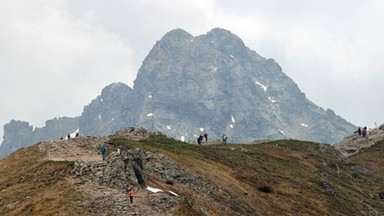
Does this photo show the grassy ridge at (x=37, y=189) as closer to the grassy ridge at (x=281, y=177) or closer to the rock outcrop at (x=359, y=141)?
the grassy ridge at (x=281, y=177)

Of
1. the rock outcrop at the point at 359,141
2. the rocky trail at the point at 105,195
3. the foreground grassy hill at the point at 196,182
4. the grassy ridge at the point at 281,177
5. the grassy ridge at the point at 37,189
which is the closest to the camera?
the rocky trail at the point at 105,195

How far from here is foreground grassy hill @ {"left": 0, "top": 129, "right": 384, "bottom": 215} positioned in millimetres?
46406

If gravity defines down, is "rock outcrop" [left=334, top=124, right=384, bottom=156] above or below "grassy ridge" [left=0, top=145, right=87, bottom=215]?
above

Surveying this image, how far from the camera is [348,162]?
363ft

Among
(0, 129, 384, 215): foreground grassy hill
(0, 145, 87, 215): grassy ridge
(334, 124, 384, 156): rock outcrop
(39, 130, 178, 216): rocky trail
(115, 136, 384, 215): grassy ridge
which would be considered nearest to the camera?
(39, 130, 178, 216): rocky trail

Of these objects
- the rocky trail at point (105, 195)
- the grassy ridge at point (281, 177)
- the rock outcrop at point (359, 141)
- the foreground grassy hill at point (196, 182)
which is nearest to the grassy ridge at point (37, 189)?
the foreground grassy hill at point (196, 182)

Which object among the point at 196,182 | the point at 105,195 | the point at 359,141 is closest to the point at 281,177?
the point at 196,182

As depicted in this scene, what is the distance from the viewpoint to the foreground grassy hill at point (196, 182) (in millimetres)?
46406

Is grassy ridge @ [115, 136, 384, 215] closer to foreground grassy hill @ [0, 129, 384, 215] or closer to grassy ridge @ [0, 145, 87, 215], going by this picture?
foreground grassy hill @ [0, 129, 384, 215]

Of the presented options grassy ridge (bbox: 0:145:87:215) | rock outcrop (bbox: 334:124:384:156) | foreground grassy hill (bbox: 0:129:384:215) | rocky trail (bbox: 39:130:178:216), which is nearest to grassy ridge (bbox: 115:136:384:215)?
foreground grassy hill (bbox: 0:129:384:215)

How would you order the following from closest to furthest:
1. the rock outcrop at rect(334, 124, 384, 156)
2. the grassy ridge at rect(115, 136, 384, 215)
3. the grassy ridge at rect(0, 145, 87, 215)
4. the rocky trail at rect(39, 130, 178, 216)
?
the rocky trail at rect(39, 130, 178, 216)
the grassy ridge at rect(0, 145, 87, 215)
the grassy ridge at rect(115, 136, 384, 215)
the rock outcrop at rect(334, 124, 384, 156)

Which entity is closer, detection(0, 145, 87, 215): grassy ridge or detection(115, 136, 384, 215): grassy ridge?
detection(0, 145, 87, 215): grassy ridge

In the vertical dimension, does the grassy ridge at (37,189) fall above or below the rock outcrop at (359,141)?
below

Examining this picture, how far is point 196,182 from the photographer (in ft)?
213
